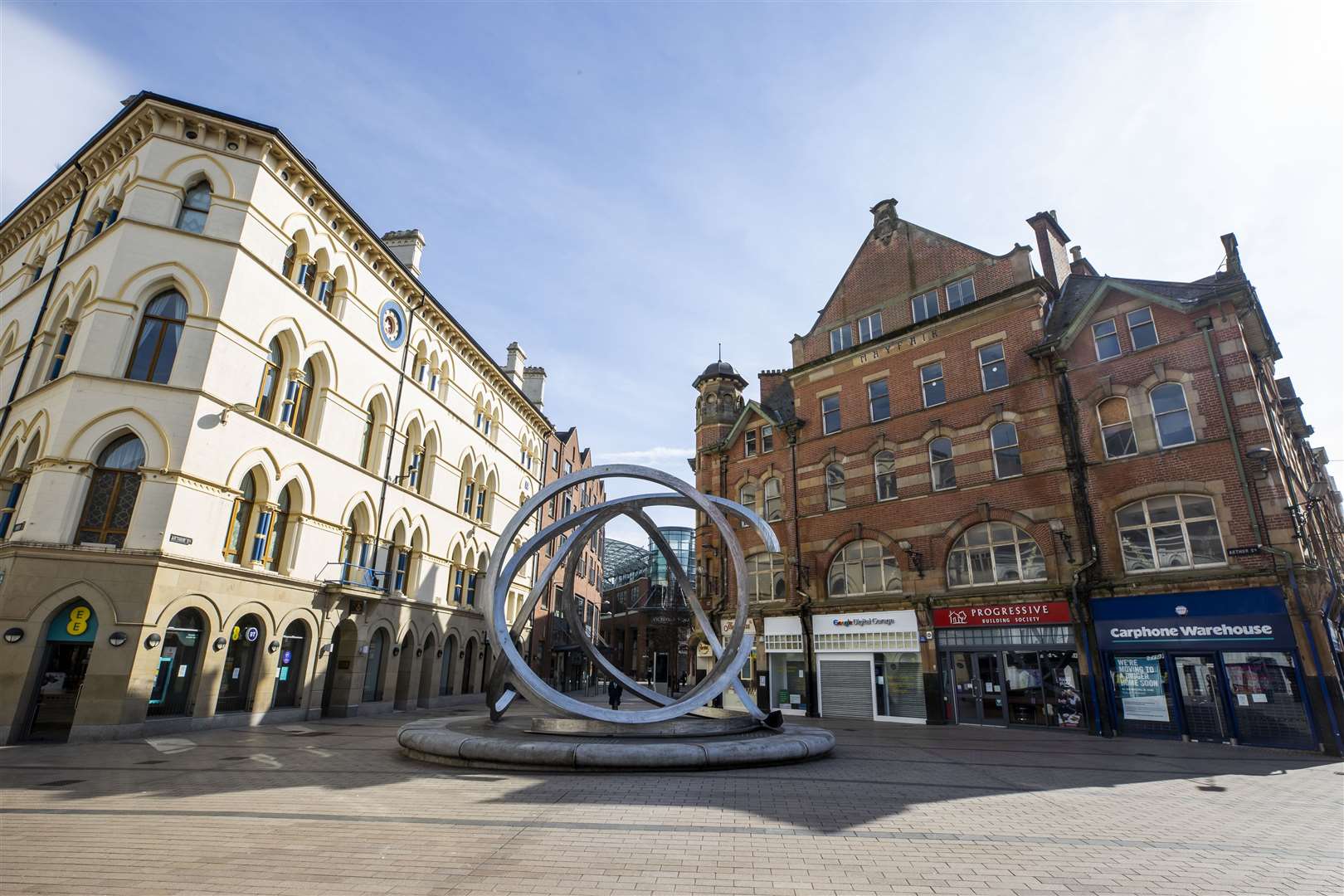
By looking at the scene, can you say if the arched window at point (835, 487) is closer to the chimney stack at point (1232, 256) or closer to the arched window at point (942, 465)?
the arched window at point (942, 465)

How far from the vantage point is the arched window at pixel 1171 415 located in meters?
21.6

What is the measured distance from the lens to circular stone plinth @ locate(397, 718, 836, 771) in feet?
41.2

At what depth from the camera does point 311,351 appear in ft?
81.1

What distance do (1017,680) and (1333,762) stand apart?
842 centimetres

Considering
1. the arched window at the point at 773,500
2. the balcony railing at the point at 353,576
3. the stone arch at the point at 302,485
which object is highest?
the arched window at the point at 773,500

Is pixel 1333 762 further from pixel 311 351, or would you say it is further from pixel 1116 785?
pixel 311 351

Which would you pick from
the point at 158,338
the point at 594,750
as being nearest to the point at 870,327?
the point at 594,750

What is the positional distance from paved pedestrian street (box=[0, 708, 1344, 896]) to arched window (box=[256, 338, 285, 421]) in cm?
1125

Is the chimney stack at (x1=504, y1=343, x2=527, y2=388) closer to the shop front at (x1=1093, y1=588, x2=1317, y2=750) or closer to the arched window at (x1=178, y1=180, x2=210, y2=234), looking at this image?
the arched window at (x1=178, y1=180, x2=210, y2=234)

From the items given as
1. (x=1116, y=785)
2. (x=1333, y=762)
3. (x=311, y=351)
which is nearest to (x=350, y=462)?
(x=311, y=351)

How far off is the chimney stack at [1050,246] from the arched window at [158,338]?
32169mm

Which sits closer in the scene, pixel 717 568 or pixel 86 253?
pixel 86 253

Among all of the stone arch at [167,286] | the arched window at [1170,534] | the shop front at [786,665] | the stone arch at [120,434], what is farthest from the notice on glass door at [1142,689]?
the stone arch at [167,286]

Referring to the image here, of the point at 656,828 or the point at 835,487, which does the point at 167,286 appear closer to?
the point at 656,828
